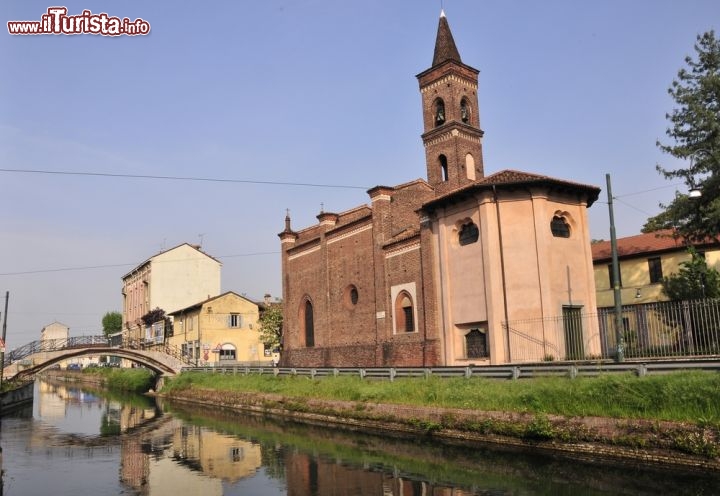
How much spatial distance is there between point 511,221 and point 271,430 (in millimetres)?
12659

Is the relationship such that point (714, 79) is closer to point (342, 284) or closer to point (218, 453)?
point (342, 284)

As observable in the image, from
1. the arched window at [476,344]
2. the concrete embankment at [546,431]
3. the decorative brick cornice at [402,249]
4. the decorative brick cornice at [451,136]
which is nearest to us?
the concrete embankment at [546,431]

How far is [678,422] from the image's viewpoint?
500 inches

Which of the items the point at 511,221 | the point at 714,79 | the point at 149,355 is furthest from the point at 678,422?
the point at 149,355

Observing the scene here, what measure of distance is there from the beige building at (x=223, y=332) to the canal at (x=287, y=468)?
23.5m

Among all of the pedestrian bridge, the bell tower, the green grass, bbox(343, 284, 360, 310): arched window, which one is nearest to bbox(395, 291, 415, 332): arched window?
bbox(343, 284, 360, 310): arched window

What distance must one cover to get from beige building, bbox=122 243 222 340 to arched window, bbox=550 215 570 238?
149ft

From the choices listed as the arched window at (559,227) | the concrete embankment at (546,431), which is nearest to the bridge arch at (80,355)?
the concrete embankment at (546,431)

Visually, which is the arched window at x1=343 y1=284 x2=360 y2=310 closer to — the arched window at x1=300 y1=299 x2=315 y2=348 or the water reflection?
the arched window at x1=300 y1=299 x2=315 y2=348

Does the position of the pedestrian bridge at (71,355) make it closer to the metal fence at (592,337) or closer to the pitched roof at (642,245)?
the metal fence at (592,337)

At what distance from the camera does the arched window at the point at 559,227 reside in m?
24.7

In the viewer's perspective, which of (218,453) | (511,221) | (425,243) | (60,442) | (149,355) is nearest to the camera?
(218,453)

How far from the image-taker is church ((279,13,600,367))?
2348 cm

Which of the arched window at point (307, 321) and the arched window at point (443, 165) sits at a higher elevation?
the arched window at point (443, 165)
